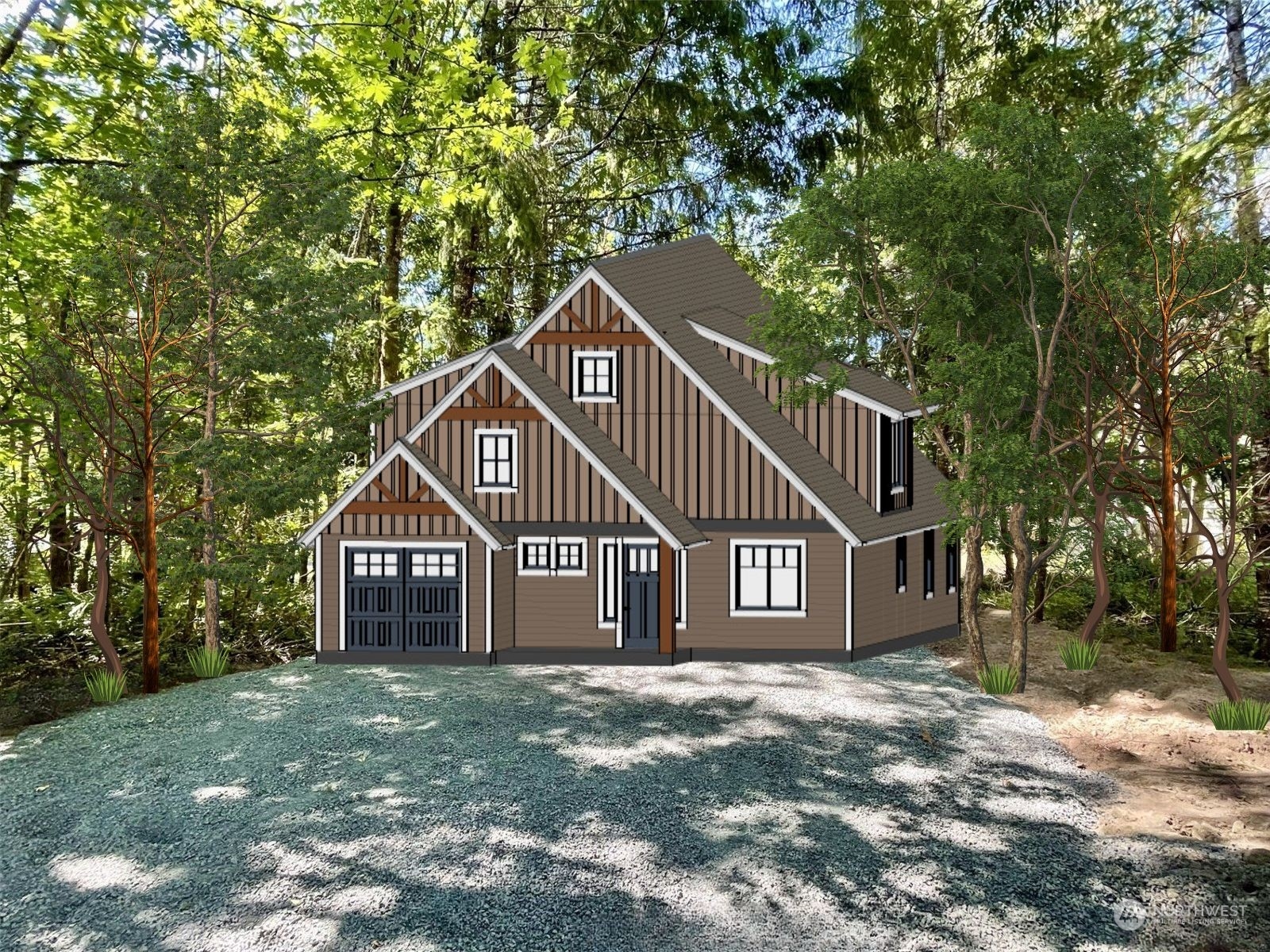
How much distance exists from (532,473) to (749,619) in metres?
5.51

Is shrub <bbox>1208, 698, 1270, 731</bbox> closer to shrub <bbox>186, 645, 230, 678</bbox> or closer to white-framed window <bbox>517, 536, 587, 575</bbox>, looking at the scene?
white-framed window <bbox>517, 536, 587, 575</bbox>

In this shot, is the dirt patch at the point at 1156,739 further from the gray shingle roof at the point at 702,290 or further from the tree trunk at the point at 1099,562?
the gray shingle roof at the point at 702,290

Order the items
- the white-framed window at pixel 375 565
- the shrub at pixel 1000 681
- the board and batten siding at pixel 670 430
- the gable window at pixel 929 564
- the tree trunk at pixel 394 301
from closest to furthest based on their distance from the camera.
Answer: the shrub at pixel 1000 681 → the white-framed window at pixel 375 565 → the board and batten siding at pixel 670 430 → the gable window at pixel 929 564 → the tree trunk at pixel 394 301

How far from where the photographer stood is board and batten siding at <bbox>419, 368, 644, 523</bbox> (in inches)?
713

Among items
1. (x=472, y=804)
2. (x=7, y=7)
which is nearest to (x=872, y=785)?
(x=472, y=804)

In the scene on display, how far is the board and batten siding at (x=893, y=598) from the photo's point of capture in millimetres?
19125

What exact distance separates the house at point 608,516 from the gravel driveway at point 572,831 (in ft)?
7.17

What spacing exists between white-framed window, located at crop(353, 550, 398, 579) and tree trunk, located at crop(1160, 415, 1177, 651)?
1529cm

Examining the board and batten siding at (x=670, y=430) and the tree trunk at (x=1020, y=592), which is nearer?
the tree trunk at (x=1020, y=592)

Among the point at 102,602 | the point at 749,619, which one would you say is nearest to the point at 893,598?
the point at 749,619

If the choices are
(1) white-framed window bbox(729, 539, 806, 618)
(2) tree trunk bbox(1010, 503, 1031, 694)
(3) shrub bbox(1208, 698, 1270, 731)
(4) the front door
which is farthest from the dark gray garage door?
(3) shrub bbox(1208, 698, 1270, 731)

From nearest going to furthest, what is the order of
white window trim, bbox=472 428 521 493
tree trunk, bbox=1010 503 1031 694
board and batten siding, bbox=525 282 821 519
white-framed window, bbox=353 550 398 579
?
tree trunk, bbox=1010 503 1031 694 → white-framed window, bbox=353 550 398 579 → white window trim, bbox=472 428 521 493 → board and batten siding, bbox=525 282 821 519

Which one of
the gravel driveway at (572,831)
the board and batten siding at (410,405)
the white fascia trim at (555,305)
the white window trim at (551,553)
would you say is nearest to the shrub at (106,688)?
the gravel driveway at (572,831)

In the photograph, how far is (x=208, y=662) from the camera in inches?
742
